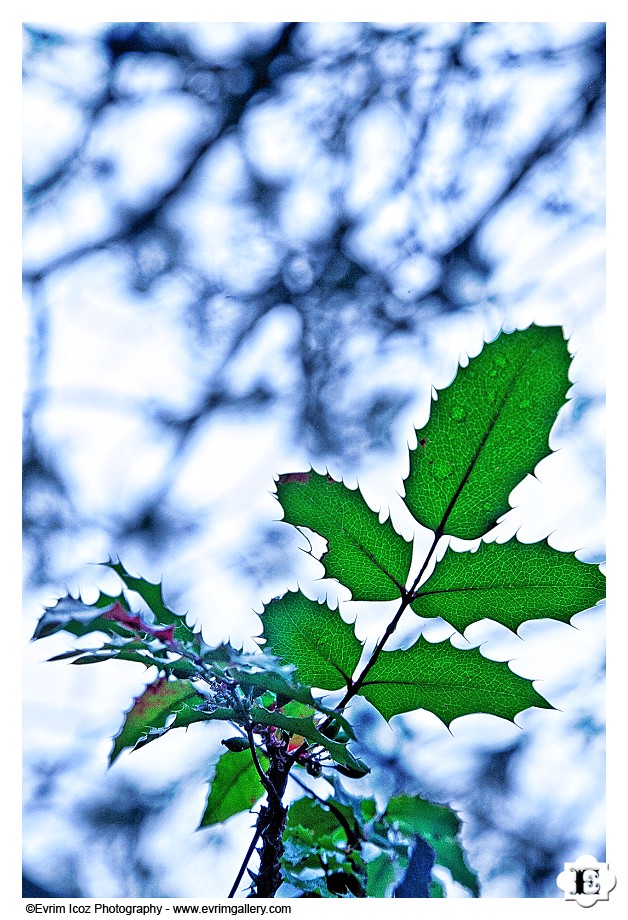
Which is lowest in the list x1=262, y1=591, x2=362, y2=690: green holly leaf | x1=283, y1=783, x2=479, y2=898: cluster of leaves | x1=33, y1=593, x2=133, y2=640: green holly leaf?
x1=283, y1=783, x2=479, y2=898: cluster of leaves

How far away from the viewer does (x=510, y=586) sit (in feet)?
0.80

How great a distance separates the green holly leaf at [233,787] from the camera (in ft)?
Answer: 0.95

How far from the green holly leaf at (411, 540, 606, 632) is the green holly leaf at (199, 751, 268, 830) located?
10 centimetres

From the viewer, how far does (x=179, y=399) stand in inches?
27.5

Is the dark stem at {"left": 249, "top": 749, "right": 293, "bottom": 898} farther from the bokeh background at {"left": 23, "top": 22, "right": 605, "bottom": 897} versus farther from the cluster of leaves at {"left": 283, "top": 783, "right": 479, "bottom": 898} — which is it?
the bokeh background at {"left": 23, "top": 22, "right": 605, "bottom": 897}

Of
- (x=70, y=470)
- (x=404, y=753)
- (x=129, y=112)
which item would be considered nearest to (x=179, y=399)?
(x=70, y=470)

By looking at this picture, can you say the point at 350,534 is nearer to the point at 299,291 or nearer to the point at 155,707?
the point at 155,707

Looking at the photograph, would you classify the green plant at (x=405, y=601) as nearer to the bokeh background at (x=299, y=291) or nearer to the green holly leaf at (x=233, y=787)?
the green holly leaf at (x=233, y=787)

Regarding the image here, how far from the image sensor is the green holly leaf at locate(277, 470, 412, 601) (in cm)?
25

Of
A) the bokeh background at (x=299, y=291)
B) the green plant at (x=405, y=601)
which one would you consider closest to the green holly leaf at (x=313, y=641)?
the green plant at (x=405, y=601)

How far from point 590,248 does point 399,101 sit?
0.20 meters

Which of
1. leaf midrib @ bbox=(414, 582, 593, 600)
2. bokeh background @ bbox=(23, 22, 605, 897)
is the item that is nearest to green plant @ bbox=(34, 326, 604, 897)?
leaf midrib @ bbox=(414, 582, 593, 600)

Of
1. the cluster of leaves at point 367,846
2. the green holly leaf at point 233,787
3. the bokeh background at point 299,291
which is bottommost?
the cluster of leaves at point 367,846

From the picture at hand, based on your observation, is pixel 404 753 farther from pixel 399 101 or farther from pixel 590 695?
pixel 399 101
